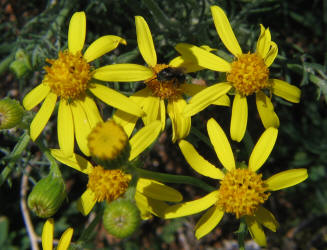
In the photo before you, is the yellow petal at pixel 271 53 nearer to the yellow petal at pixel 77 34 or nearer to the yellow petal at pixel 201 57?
the yellow petal at pixel 201 57

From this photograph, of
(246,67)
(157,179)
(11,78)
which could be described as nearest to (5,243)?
(11,78)

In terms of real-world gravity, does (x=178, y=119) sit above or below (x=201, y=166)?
above

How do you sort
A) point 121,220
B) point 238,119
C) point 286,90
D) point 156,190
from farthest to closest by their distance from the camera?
point 286,90, point 238,119, point 156,190, point 121,220

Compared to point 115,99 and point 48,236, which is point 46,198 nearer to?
point 48,236

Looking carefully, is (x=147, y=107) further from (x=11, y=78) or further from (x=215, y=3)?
(x=11, y=78)

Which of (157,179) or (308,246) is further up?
(157,179)

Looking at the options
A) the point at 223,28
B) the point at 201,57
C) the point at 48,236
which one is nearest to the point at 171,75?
the point at 201,57
